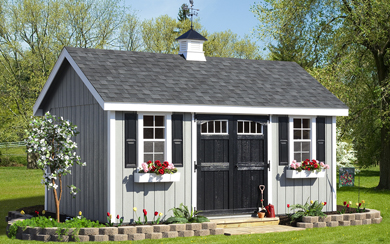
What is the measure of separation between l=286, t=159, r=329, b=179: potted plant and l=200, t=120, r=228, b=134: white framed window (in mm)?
1968

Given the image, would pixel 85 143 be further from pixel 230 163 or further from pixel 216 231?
pixel 216 231

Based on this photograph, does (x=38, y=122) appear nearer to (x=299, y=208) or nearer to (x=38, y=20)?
(x=299, y=208)

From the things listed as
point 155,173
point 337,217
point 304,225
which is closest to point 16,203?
point 155,173

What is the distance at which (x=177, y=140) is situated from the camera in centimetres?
1205

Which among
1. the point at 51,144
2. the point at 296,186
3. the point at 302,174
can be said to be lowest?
the point at 296,186

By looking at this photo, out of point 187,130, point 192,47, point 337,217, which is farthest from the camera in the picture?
point 192,47

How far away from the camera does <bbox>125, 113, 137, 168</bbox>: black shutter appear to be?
1147 cm

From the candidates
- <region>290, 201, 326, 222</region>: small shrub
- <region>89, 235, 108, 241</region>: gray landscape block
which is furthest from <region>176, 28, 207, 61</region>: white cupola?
<region>89, 235, 108, 241</region>: gray landscape block

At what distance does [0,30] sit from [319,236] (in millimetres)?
27213

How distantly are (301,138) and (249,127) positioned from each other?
1.54 m

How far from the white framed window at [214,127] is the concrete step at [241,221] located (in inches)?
80.0

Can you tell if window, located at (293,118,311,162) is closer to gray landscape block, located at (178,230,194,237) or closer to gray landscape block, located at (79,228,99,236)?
gray landscape block, located at (178,230,194,237)

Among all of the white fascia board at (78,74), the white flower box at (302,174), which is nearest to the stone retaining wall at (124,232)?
the white fascia board at (78,74)

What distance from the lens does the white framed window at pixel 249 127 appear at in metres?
12.9
